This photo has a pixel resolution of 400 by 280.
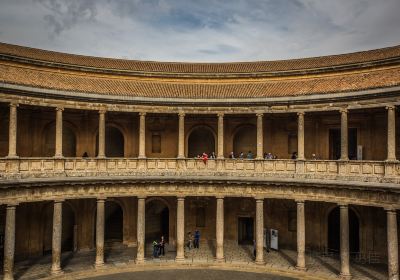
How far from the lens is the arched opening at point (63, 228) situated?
95.8 ft

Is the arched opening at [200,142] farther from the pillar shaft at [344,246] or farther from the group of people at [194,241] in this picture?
the pillar shaft at [344,246]

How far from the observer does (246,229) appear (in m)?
32.8

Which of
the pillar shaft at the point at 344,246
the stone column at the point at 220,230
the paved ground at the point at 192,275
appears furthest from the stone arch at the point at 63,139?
the pillar shaft at the point at 344,246

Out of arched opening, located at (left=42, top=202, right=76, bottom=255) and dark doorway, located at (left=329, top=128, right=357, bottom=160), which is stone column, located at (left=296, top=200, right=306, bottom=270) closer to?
dark doorway, located at (left=329, top=128, right=357, bottom=160)

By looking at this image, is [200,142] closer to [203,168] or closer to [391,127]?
[203,168]

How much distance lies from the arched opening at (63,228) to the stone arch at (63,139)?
4.07 meters

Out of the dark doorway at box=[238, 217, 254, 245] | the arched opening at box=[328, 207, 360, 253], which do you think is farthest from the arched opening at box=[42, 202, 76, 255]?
the arched opening at box=[328, 207, 360, 253]

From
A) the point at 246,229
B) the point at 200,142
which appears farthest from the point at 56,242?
the point at 246,229

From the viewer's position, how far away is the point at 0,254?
27375 mm

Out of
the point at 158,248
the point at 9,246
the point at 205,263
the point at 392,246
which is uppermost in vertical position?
the point at 392,246

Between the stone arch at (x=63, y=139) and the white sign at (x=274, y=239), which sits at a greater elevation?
the stone arch at (x=63, y=139)

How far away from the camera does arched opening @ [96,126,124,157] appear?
32.6 m

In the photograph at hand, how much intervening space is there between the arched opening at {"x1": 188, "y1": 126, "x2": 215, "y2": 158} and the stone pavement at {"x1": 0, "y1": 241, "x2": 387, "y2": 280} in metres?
8.15

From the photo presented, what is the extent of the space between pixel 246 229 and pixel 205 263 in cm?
683
